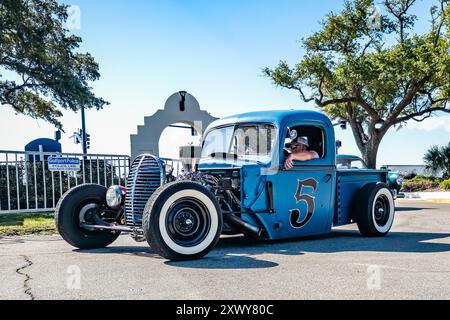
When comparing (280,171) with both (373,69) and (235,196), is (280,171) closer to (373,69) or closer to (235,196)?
(235,196)

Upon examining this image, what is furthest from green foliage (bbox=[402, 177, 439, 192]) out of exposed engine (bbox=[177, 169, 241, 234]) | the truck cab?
exposed engine (bbox=[177, 169, 241, 234])

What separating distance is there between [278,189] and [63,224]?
9.50ft

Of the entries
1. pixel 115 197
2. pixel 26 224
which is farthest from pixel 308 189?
pixel 26 224

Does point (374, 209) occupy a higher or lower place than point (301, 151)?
lower

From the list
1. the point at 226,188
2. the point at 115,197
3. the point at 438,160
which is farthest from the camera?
the point at 438,160

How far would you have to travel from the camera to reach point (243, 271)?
5.16m

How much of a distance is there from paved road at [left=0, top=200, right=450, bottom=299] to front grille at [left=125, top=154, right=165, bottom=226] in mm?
500

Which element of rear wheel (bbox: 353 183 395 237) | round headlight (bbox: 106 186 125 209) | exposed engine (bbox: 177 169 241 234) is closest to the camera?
round headlight (bbox: 106 186 125 209)

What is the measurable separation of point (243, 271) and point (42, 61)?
21654 mm

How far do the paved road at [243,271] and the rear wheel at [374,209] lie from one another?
0.64m

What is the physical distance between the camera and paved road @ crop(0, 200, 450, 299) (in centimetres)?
427

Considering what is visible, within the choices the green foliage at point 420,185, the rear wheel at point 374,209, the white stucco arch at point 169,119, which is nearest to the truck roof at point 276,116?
the rear wheel at point 374,209

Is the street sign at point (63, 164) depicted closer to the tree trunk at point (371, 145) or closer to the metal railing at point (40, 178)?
the metal railing at point (40, 178)

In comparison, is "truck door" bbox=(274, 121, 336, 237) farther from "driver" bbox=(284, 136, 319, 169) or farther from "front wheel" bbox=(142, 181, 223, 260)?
"front wheel" bbox=(142, 181, 223, 260)
